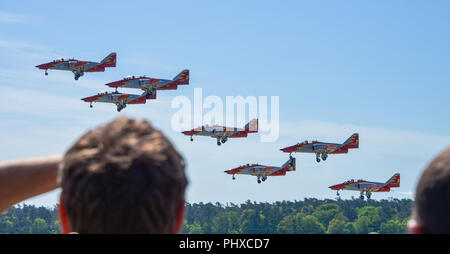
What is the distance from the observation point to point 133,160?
10.7 ft

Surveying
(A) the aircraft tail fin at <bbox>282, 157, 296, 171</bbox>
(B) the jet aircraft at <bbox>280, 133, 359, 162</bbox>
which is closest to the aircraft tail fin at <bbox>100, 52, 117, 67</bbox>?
(B) the jet aircraft at <bbox>280, 133, 359, 162</bbox>

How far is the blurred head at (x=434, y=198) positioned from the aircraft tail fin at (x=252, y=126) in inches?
3774

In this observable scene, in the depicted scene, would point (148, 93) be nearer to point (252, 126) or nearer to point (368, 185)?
point (252, 126)

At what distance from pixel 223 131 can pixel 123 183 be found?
95.6m

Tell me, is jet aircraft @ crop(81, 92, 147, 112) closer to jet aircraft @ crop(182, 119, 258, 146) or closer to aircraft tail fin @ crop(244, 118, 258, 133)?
jet aircraft @ crop(182, 119, 258, 146)

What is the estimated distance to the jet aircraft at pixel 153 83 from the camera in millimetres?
99188

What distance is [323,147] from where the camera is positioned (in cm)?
10606

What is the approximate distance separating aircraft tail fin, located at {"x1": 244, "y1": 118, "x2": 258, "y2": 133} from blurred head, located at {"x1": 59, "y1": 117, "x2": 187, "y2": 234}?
95.8 m

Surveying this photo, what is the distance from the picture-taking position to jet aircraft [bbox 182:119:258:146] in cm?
9800

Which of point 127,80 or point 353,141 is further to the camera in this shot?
point 353,141

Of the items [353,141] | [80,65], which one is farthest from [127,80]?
[353,141]
